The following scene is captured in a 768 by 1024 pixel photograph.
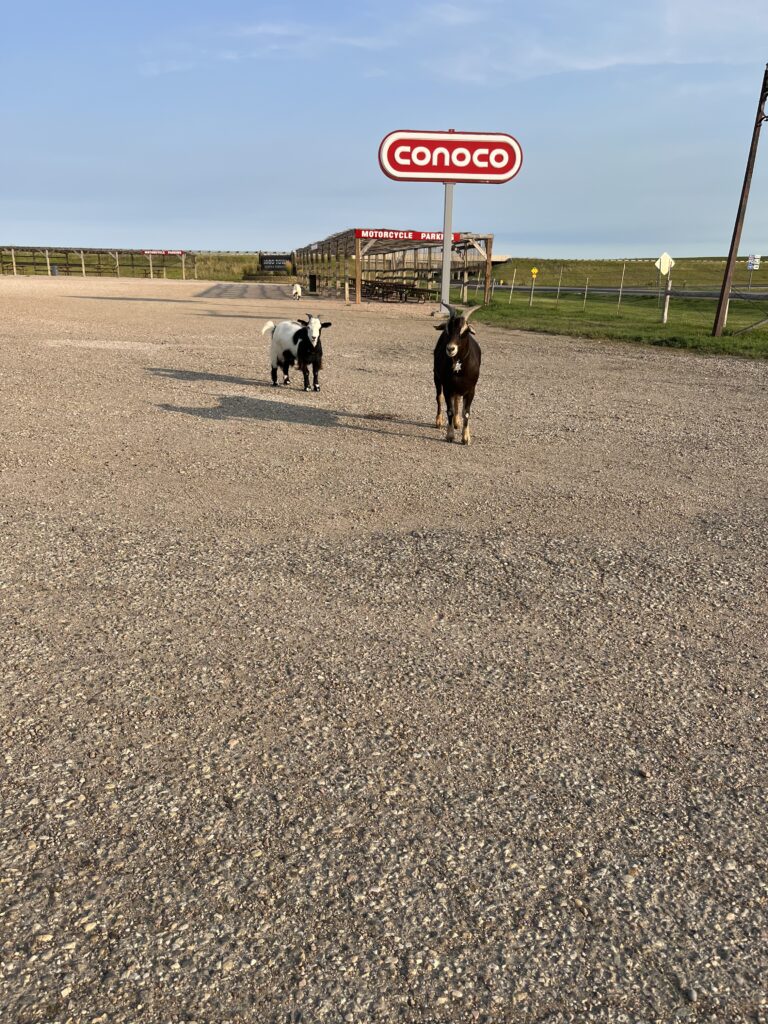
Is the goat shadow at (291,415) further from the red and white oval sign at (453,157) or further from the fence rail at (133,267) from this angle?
the fence rail at (133,267)

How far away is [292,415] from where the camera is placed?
10344 mm

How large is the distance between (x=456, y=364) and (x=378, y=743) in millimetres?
6060

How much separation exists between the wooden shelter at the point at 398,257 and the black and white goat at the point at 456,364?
2133cm

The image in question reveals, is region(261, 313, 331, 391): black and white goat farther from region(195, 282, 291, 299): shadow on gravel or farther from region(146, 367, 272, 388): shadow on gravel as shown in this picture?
region(195, 282, 291, 299): shadow on gravel

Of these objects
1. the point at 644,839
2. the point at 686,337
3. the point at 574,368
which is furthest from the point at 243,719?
the point at 686,337

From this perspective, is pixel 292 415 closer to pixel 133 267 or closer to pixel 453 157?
pixel 453 157

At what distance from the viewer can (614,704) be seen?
370 cm

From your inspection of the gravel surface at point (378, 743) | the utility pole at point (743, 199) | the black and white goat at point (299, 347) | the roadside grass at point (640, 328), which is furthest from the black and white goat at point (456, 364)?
the utility pole at point (743, 199)

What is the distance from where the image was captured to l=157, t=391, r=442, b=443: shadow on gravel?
983cm

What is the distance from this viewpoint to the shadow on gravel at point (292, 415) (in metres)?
9.83

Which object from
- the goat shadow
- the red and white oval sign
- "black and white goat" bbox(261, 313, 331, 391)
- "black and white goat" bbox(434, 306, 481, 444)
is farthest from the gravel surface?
the red and white oval sign

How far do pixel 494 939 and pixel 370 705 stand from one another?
1.38 m

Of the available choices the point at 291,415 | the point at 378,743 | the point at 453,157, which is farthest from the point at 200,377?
the point at 453,157

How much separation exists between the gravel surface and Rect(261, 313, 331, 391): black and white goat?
4420 mm
